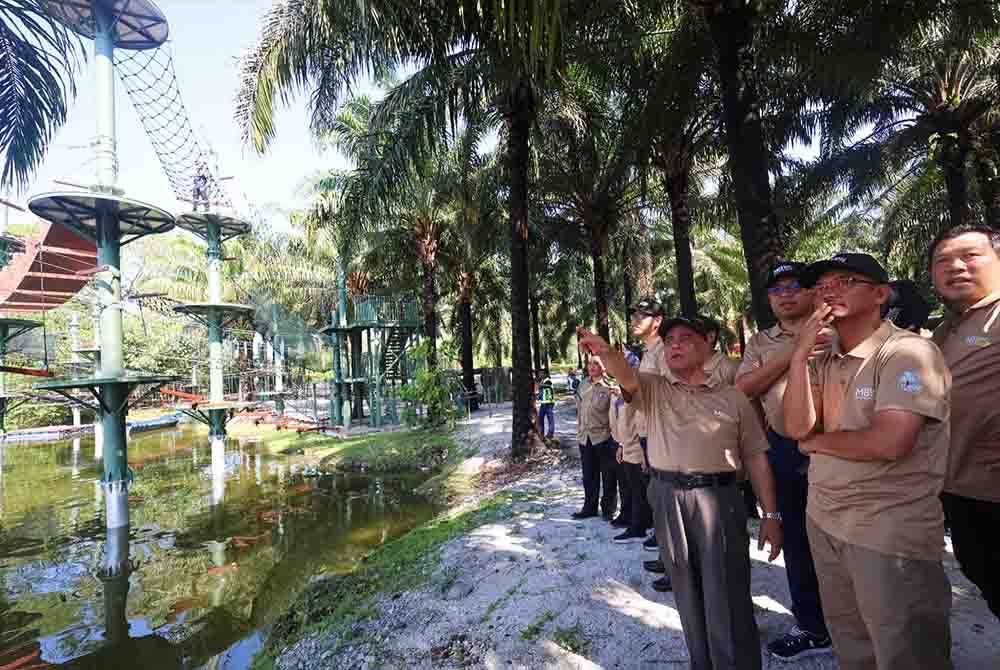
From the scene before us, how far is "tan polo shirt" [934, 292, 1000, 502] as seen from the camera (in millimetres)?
1888

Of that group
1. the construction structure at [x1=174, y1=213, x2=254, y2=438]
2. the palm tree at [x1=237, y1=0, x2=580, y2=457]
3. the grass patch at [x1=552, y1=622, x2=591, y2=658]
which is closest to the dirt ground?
the grass patch at [x1=552, y1=622, x2=591, y2=658]

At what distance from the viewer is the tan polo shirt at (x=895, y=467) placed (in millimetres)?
1569

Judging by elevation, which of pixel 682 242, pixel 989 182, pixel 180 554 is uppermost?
pixel 989 182

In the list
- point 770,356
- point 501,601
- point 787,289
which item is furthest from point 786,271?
point 501,601

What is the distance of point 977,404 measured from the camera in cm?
190

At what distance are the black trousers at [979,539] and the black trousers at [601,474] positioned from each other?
10.0 feet

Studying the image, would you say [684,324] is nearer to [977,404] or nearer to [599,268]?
[977,404]

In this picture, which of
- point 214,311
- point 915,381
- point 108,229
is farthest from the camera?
point 214,311

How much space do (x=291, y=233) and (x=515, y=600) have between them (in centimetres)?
2543

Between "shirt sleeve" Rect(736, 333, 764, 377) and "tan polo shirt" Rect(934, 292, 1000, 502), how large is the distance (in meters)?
0.85

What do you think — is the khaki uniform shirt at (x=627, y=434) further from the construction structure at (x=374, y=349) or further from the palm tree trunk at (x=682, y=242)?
the construction structure at (x=374, y=349)

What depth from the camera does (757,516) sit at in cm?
442

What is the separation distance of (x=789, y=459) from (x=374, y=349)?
54.5 ft

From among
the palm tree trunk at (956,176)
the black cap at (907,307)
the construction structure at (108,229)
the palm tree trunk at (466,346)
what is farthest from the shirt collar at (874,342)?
the palm tree trunk at (466,346)
